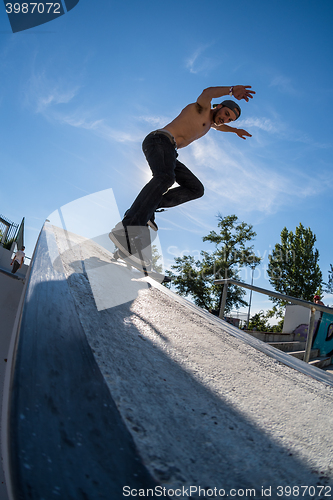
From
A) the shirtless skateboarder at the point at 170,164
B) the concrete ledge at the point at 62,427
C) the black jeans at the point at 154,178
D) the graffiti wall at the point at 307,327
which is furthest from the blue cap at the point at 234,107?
the graffiti wall at the point at 307,327

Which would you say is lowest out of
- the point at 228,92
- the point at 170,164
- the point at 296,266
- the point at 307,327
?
the point at 307,327

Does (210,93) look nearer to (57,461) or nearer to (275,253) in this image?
(57,461)

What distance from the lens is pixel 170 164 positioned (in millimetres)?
2725

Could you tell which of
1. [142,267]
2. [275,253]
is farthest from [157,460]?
[275,253]

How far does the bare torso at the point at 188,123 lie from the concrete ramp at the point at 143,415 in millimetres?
2299

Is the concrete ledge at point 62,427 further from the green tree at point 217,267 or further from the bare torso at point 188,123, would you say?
the green tree at point 217,267

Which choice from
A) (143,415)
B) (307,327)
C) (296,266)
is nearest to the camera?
(143,415)

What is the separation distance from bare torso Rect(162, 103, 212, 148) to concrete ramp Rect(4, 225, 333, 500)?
2299mm

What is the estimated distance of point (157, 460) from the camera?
55cm

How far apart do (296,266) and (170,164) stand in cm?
2923

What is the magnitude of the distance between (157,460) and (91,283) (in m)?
1.11

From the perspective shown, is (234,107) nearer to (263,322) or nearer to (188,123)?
(188,123)

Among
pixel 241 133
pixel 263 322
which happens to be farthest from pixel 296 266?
pixel 241 133

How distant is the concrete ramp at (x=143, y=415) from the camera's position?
1.62 ft
